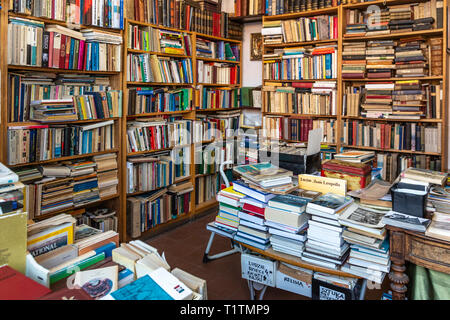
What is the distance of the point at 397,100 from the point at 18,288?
12.1ft

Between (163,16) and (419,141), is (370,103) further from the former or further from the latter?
(163,16)

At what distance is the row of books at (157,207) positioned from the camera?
3619 millimetres

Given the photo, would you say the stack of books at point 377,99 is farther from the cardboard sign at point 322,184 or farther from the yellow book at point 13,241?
the yellow book at point 13,241

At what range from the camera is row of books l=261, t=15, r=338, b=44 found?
13.6 ft

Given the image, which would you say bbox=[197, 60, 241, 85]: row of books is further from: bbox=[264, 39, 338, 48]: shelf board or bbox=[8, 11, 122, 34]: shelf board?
bbox=[8, 11, 122, 34]: shelf board

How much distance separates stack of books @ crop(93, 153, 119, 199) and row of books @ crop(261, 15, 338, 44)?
2458mm

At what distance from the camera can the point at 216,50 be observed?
4.68m

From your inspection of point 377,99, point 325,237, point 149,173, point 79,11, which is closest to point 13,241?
point 325,237

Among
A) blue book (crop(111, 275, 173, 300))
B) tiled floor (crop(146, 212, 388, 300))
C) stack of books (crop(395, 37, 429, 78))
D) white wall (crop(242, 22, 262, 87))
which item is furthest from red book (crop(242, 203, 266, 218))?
white wall (crop(242, 22, 262, 87))

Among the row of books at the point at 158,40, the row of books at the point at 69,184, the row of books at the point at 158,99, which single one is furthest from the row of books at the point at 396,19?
the row of books at the point at 69,184

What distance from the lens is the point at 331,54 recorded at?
13.6 feet

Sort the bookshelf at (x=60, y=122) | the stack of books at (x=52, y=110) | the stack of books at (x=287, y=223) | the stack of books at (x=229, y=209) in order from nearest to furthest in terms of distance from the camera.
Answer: the stack of books at (x=287, y=223)
the stack of books at (x=229, y=209)
the bookshelf at (x=60, y=122)
the stack of books at (x=52, y=110)

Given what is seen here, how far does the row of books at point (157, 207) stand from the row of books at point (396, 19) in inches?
100
